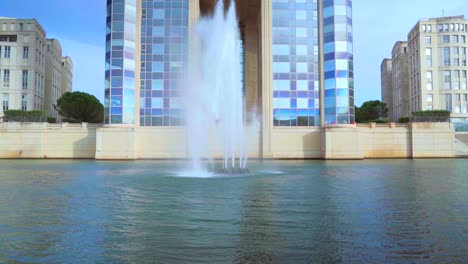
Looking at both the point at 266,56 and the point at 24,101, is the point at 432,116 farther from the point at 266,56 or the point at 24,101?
the point at 24,101

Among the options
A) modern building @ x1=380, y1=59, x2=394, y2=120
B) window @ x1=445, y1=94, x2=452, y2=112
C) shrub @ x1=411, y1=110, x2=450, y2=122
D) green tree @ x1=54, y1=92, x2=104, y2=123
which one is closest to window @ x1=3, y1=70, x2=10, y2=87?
green tree @ x1=54, y1=92, x2=104, y2=123

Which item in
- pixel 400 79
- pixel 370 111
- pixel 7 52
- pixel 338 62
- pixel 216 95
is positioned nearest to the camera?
pixel 216 95

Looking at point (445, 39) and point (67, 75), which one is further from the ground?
point (445, 39)

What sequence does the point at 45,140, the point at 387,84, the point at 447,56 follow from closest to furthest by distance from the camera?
the point at 45,140, the point at 447,56, the point at 387,84

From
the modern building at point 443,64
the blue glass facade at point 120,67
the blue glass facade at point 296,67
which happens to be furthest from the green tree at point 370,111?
the blue glass facade at point 120,67

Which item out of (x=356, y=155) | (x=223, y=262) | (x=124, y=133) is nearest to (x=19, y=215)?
(x=223, y=262)

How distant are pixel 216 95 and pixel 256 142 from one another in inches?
520

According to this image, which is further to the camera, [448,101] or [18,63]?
[448,101]

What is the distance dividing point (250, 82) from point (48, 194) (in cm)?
5943

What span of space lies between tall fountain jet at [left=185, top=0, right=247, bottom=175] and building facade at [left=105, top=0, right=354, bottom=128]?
220cm

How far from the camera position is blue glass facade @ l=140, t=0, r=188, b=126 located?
56844 mm

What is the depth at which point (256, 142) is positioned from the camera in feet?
187

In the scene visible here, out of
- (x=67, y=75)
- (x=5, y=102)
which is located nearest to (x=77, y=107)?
(x=5, y=102)

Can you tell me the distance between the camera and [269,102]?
56.8 meters
